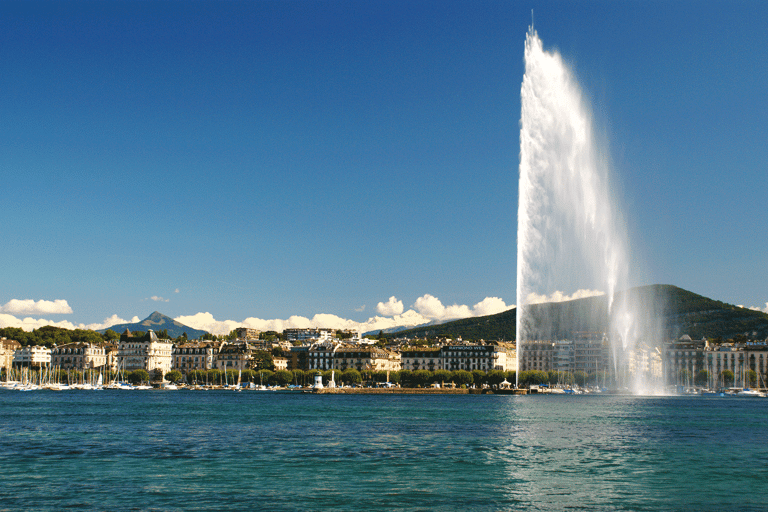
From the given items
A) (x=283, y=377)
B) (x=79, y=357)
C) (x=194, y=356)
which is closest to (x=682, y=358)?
(x=283, y=377)

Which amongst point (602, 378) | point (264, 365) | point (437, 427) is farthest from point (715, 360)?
point (437, 427)

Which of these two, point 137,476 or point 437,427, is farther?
point 437,427

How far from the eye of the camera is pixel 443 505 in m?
20.1

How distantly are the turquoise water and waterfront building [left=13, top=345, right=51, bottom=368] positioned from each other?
136800 mm

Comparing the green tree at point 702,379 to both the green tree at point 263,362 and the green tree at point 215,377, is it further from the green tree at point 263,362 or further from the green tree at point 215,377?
the green tree at point 215,377

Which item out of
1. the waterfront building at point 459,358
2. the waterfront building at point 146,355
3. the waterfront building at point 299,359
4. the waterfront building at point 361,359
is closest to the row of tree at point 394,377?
the waterfront building at point 361,359

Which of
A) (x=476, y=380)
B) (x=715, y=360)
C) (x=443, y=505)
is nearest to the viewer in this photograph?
(x=443, y=505)

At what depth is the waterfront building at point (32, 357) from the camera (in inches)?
6757

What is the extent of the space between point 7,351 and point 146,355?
31829 mm

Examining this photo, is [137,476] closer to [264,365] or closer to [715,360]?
[264,365]

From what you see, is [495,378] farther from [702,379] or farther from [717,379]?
[717,379]

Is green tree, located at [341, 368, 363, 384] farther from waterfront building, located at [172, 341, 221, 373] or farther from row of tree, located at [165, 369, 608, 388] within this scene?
waterfront building, located at [172, 341, 221, 373]

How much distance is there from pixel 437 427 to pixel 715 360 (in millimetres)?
133419

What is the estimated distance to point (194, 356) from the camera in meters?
173
